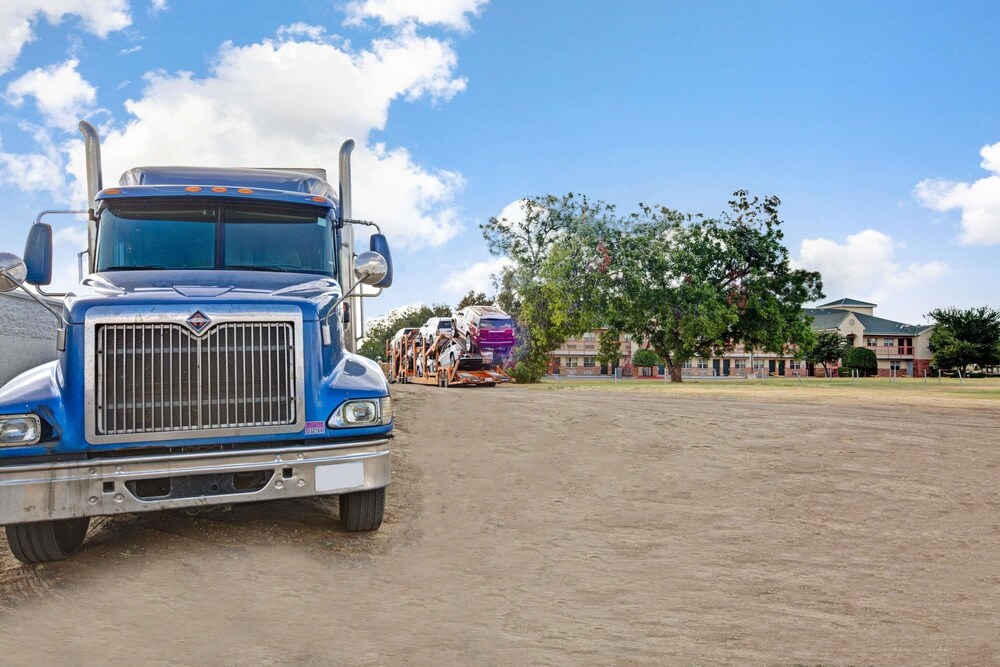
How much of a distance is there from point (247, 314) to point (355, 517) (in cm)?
193

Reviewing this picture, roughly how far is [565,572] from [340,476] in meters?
1.85

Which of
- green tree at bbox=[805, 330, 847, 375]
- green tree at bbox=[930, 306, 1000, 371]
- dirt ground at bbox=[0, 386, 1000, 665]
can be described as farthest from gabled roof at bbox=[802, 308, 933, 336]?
dirt ground at bbox=[0, 386, 1000, 665]

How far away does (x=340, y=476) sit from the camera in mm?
5676

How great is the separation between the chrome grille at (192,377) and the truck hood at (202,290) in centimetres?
20

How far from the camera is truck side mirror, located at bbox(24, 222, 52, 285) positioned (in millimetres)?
6660

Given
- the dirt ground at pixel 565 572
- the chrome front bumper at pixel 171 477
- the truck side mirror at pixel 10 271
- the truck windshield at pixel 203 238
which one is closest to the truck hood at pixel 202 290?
the truck windshield at pixel 203 238

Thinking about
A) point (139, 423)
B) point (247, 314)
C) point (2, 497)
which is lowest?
point (2, 497)

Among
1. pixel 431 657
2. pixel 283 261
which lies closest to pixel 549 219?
pixel 283 261

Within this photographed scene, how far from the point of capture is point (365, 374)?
6164mm

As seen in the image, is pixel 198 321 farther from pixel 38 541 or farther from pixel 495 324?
pixel 495 324

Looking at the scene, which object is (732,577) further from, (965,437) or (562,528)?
(965,437)

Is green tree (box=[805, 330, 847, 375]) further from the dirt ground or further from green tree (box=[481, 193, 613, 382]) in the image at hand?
the dirt ground

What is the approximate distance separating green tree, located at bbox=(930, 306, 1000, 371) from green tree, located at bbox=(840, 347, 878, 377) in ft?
21.6

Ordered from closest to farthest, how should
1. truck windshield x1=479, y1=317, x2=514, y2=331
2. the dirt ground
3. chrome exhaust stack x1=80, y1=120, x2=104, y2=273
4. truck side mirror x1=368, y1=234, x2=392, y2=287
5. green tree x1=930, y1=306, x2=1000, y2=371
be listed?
the dirt ground, truck side mirror x1=368, y1=234, x2=392, y2=287, chrome exhaust stack x1=80, y1=120, x2=104, y2=273, truck windshield x1=479, y1=317, x2=514, y2=331, green tree x1=930, y1=306, x2=1000, y2=371
